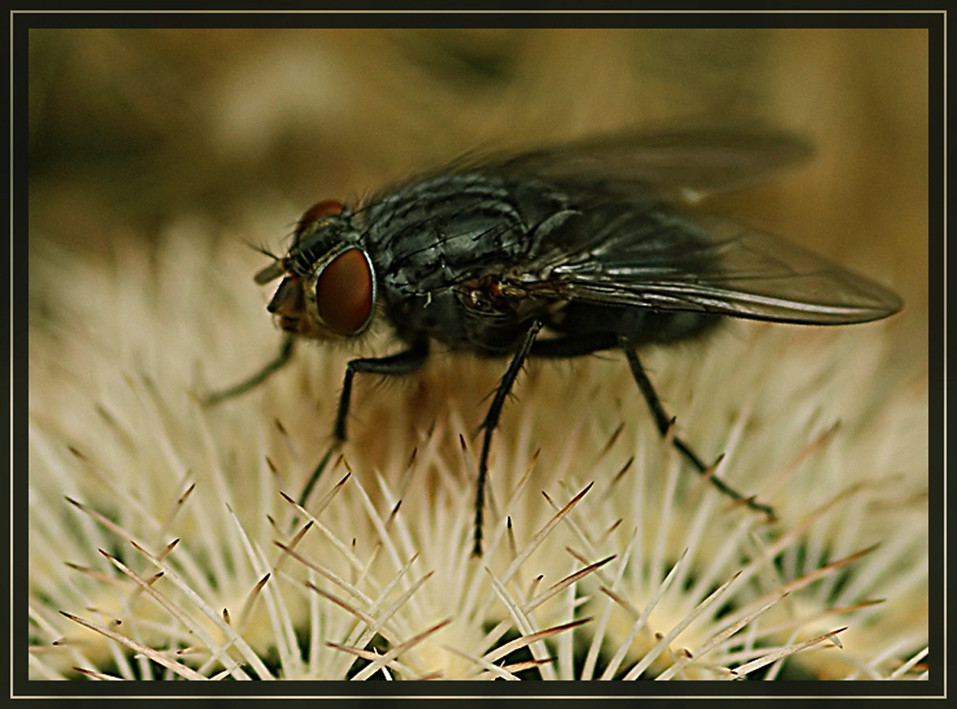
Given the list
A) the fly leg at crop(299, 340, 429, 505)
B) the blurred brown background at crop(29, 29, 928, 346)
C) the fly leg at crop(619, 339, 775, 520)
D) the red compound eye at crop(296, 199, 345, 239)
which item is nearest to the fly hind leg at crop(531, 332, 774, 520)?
the fly leg at crop(619, 339, 775, 520)

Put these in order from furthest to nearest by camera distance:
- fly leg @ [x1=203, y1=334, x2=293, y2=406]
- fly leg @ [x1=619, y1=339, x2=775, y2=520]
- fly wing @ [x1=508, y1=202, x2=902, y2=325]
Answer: fly leg @ [x1=203, y1=334, x2=293, y2=406] < fly leg @ [x1=619, y1=339, x2=775, y2=520] < fly wing @ [x1=508, y1=202, x2=902, y2=325]

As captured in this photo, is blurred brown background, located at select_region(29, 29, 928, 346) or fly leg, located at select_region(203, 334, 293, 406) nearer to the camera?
fly leg, located at select_region(203, 334, 293, 406)

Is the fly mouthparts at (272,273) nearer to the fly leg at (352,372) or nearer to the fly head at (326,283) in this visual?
the fly head at (326,283)

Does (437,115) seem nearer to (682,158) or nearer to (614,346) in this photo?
(682,158)

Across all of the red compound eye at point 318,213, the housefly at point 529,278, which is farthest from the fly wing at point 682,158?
the red compound eye at point 318,213

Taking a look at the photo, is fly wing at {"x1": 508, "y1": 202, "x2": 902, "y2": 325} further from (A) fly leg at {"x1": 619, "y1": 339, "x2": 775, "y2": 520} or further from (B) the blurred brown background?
(B) the blurred brown background
